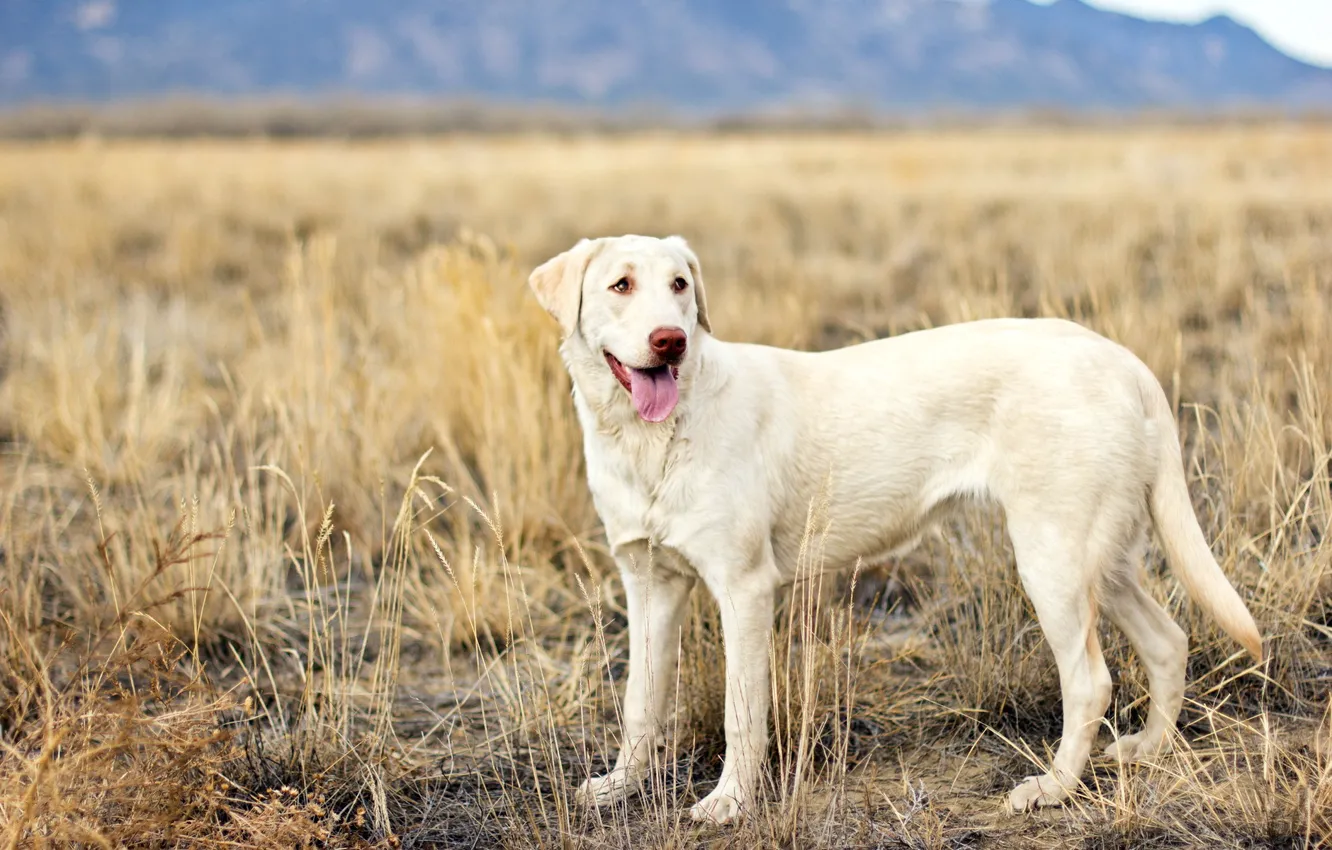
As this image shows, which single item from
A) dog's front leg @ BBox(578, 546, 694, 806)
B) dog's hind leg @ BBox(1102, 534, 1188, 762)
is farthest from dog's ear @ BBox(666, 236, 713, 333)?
dog's hind leg @ BBox(1102, 534, 1188, 762)

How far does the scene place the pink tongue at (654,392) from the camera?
2609mm

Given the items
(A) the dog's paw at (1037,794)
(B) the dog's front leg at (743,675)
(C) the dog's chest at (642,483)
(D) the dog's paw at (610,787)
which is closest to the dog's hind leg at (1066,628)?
(A) the dog's paw at (1037,794)

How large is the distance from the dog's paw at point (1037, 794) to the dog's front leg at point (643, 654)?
906mm

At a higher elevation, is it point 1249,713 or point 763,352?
point 763,352

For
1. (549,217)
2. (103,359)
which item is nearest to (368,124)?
(549,217)

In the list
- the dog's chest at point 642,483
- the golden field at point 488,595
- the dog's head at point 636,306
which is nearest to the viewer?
the golden field at point 488,595

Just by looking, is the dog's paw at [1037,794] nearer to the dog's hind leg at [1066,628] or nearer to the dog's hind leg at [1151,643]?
the dog's hind leg at [1066,628]

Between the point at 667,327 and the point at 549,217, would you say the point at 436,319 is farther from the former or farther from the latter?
the point at 549,217

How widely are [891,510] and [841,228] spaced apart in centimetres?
Answer: 993

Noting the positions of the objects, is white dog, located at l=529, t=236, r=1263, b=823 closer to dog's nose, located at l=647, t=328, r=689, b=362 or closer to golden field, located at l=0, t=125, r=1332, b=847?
dog's nose, located at l=647, t=328, r=689, b=362

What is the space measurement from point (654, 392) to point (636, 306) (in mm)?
217

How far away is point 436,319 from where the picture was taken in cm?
500

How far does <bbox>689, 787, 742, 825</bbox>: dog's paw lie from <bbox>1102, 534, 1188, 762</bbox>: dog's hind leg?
1.02 metres

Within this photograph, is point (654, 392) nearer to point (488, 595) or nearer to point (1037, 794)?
point (1037, 794)
